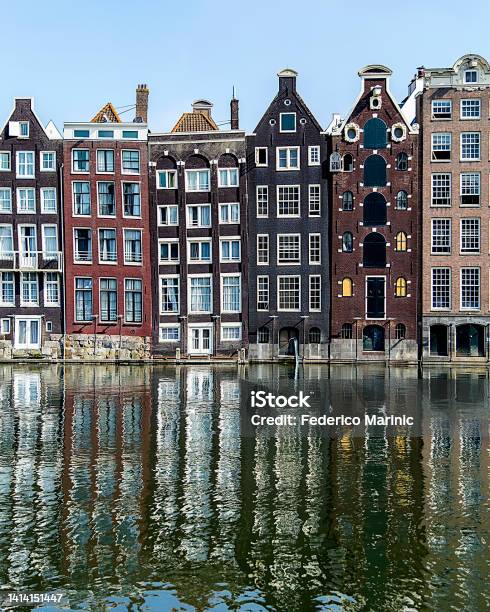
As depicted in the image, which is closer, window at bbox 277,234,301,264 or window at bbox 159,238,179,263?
window at bbox 277,234,301,264

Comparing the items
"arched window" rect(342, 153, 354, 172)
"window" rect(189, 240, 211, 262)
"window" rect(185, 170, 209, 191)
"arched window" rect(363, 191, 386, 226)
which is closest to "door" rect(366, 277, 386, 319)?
"arched window" rect(363, 191, 386, 226)

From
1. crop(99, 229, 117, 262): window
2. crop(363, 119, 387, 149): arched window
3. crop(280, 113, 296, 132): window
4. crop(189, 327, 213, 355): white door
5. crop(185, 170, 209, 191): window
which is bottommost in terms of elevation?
crop(189, 327, 213, 355): white door

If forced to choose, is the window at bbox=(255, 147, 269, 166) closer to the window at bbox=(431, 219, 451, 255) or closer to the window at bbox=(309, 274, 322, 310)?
the window at bbox=(309, 274, 322, 310)

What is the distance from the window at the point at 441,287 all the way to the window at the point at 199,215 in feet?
74.8

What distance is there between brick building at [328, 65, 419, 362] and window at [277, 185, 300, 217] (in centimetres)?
363

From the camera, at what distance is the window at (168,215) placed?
76.3 m

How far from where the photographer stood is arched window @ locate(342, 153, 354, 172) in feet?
244

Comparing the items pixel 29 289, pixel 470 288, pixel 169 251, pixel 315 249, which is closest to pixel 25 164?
pixel 29 289

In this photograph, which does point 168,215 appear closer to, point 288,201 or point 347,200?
point 288,201

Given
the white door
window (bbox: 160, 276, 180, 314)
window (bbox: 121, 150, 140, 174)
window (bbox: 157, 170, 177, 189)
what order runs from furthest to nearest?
window (bbox: 157, 170, 177, 189), window (bbox: 160, 276, 180, 314), the white door, window (bbox: 121, 150, 140, 174)

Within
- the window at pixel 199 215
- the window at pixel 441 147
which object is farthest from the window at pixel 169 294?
the window at pixel 441 147

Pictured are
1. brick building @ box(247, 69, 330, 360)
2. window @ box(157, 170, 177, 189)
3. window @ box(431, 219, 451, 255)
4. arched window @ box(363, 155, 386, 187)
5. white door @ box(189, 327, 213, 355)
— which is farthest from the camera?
window @ box(157, 170, 177, 189)

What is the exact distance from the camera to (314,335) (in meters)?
75.2

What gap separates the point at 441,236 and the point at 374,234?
659 cm
